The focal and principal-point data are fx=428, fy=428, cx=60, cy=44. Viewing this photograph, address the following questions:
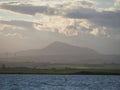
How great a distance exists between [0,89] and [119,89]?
28455 millimetres

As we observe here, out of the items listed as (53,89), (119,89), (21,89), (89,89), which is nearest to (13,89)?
(21,89)

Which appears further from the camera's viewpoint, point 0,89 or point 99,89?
point 99,89

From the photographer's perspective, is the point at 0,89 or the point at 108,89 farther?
the point at 108,89

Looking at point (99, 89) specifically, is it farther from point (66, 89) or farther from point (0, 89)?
point (0, 89)

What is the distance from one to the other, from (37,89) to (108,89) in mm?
18907

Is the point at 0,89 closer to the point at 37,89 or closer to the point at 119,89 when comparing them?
the point at 37,89

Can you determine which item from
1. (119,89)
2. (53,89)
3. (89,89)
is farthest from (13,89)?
(119,89)

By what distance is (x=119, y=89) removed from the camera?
103m

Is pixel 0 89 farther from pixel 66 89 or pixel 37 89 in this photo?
pixel 66 89

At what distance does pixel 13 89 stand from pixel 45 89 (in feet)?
24.0

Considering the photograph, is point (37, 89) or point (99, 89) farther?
point (99, 89)

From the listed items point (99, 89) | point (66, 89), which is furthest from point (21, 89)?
point (99, 89)

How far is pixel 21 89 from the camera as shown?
97.5 metres

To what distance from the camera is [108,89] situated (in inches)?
4119
